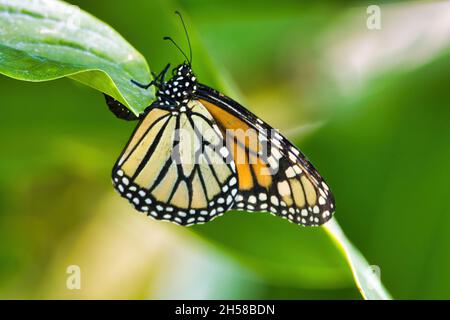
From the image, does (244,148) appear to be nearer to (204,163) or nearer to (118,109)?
(204,163)

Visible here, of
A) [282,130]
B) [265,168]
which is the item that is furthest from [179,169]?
[282,130]

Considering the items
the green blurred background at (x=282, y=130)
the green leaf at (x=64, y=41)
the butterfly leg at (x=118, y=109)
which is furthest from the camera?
the green blurred background at (x=282, y=130)

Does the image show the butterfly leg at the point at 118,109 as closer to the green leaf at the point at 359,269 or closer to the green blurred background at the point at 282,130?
the green blurred background at the point at 282,130

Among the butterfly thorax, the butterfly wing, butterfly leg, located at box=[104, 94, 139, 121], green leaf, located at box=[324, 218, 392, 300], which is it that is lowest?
green leaf, located at box=[324, 218, 392, 300]

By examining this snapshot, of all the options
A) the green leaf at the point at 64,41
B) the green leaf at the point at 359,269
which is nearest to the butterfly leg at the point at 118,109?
the green leaf at the point at 64,41

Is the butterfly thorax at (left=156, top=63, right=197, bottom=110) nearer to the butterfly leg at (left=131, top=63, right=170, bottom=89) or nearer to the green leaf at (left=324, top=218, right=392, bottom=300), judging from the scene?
the butterfly leg at (left=131, top=63, right=170, bottom=89)

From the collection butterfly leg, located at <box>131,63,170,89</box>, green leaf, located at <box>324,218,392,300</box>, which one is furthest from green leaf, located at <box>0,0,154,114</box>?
green leaf, located at <box>324,218,392,300</box>
